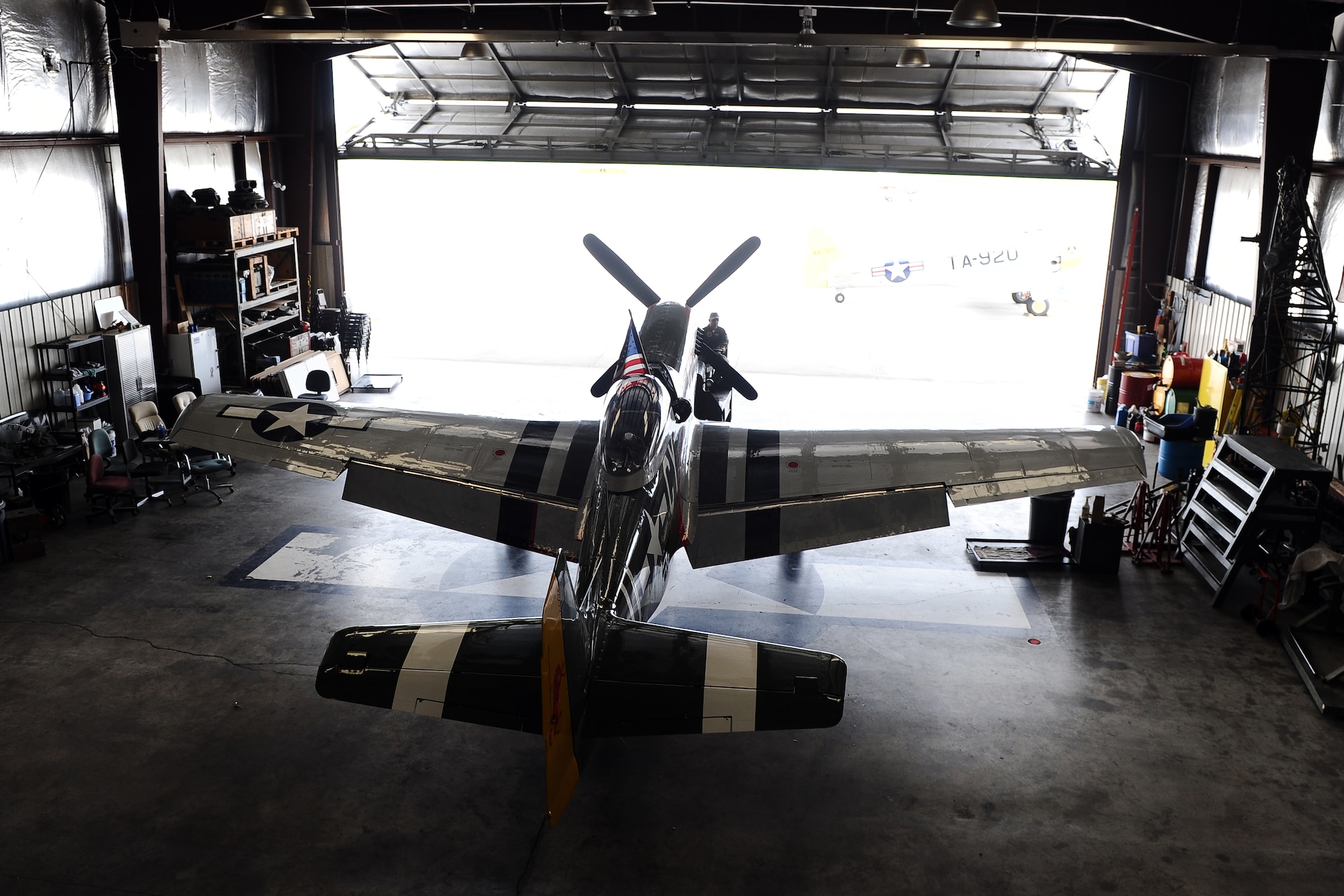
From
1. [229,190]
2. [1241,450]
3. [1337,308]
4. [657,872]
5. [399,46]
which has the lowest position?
[657,872]

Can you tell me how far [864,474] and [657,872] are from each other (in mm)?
3651

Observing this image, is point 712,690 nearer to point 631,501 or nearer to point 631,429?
point 631,501

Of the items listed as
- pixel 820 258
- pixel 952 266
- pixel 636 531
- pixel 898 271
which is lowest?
pixel 636 531

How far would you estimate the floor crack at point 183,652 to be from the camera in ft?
24.8

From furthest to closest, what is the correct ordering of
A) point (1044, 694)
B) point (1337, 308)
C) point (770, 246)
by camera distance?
point (770, 246) → point (1337, 308) → point (1044, 694)

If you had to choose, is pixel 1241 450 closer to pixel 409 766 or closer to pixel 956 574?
pixel 956 574

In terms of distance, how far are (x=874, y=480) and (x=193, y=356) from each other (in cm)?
1017

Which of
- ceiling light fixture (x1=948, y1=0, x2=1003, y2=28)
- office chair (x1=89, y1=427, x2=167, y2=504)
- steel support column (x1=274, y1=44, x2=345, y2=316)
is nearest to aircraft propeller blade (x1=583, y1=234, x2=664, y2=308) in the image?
ceiling light fixture (x1=948, y1=0, x2=1003, y2=28)

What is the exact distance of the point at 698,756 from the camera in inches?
260

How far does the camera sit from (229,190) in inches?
615

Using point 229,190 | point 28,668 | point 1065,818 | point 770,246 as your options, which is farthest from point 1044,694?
point 770,246

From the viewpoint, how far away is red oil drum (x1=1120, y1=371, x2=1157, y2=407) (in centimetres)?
1481

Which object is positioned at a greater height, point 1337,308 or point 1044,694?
point 1337,308

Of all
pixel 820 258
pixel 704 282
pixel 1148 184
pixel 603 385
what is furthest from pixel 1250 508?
pixel 820 258
